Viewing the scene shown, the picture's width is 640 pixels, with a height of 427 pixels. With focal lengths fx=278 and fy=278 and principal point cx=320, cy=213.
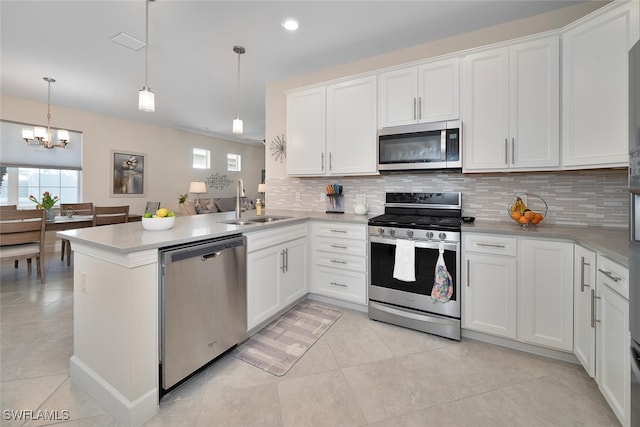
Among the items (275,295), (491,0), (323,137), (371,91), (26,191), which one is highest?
(491,0)

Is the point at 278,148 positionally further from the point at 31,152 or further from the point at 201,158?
the point at 201,158

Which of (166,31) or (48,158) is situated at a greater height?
(166,31)

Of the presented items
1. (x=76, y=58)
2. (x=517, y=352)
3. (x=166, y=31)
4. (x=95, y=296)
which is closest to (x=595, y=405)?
(x=517, y=352)

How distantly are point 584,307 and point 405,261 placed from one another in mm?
1131

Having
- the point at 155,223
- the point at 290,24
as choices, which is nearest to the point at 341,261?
the point at 155,223

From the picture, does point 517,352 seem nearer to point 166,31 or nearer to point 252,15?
point 252,15

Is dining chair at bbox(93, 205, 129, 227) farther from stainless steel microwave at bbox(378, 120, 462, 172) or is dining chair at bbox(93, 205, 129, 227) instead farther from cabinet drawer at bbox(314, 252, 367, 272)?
stainless steel microwave at bbox(378, 120, 462, 172)

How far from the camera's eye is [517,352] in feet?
6.80

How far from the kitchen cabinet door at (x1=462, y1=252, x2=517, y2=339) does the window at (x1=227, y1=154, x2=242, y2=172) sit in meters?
7.65

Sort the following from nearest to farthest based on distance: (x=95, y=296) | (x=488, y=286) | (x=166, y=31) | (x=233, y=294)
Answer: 1. (x=95, y=296)
2. (x=233, y=294)
3. (x=488, y=286)
4. (x=166, y=31)

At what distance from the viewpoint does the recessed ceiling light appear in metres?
2.53

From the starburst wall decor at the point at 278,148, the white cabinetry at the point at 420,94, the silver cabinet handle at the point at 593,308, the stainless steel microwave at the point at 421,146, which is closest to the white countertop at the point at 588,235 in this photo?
Answer: the silver cabinet handle at the point at 593,308

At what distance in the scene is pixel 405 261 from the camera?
92.8 inches

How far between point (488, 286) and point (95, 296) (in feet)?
8.54
